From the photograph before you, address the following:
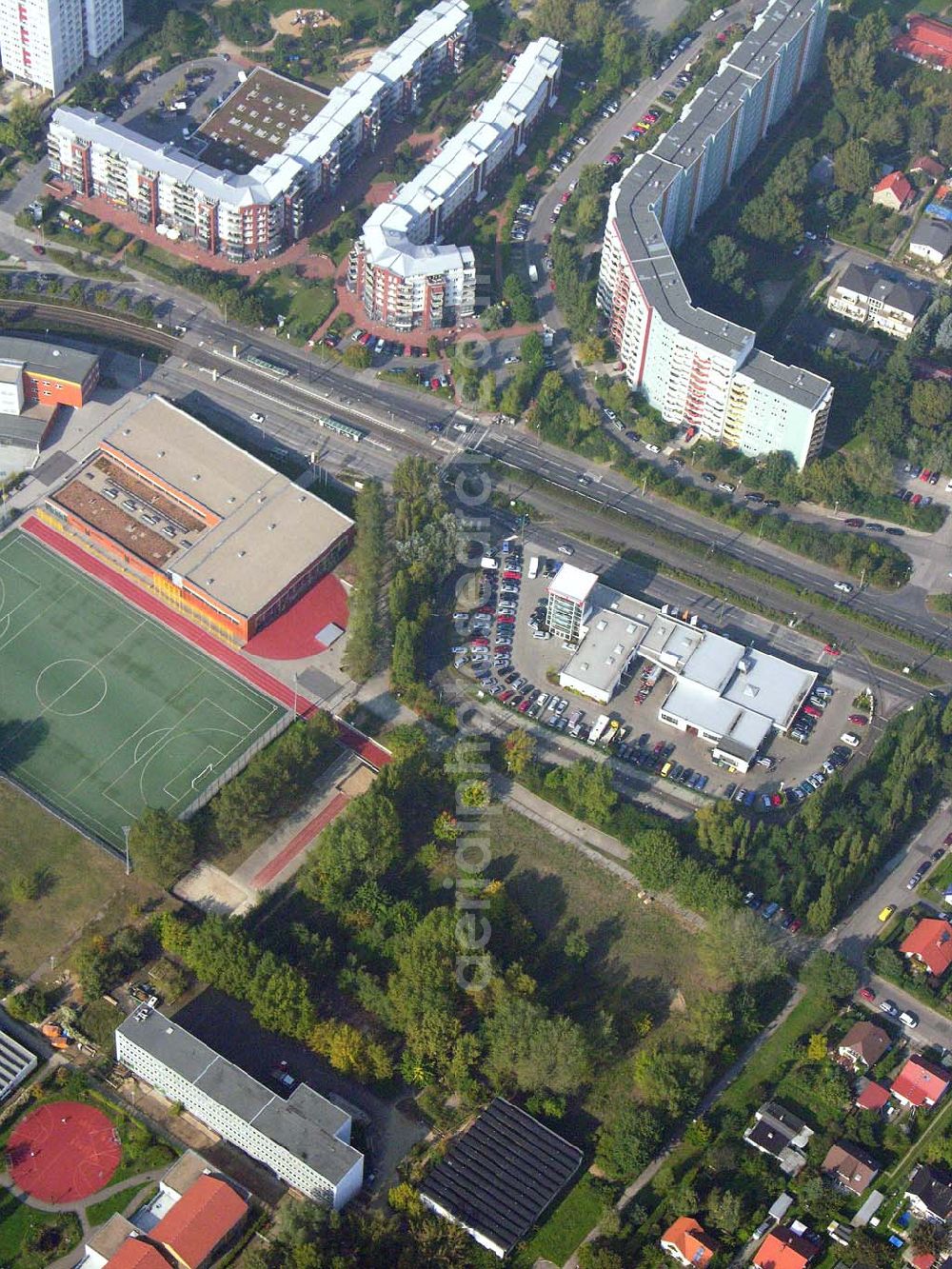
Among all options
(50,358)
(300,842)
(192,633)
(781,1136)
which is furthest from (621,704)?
(50,358)

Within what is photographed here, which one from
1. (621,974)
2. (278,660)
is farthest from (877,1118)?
(278,660)

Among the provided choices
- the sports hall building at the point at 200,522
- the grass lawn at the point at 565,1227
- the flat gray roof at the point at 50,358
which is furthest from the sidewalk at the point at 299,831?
the flat gray roof at the point at 50,358

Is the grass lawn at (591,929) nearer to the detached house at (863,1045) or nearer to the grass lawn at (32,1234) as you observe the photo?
the detached house at (863,1045)

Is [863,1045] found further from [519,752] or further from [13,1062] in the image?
[13,1062]

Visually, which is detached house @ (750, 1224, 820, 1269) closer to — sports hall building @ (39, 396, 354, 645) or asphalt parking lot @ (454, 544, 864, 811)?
asphalt parking lot @ (454, 544, 864, 811)

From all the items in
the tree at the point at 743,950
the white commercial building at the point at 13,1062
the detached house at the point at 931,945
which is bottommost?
the white commercial building at the point at 13,1062

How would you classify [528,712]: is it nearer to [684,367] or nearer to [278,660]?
[278,660]
